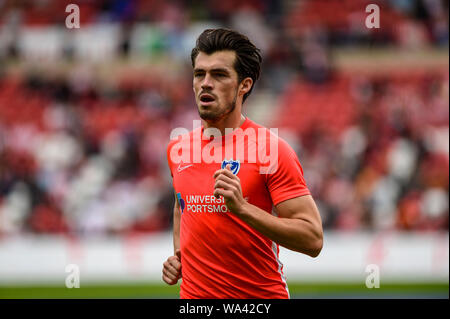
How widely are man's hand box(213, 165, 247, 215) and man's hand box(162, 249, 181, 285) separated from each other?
0.82 m

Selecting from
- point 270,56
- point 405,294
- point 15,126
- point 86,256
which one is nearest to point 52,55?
point 15,126

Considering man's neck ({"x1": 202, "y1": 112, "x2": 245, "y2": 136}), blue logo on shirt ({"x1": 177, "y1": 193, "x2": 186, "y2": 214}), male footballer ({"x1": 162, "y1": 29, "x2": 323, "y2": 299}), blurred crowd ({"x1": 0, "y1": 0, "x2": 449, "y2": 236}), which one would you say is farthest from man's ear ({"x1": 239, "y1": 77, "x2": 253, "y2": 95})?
blurred crowd ({"x1": 0, "y1": 0, "x2": 449, "y2": 236})

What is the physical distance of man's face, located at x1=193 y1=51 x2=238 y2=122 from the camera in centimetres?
435

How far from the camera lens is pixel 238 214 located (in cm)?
395

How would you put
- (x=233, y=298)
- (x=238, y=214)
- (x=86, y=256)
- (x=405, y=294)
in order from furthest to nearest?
1. (x=86, y=256)
2. (x=405, y=294)
3. (x=233, y=298)
4. (x=238, y=214)

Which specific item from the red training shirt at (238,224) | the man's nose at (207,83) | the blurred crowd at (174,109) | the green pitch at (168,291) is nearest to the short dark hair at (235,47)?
the man's nose at (207,83)

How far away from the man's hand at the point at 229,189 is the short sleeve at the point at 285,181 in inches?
12.6

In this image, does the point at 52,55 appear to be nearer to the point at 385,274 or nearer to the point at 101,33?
the point at 101,33

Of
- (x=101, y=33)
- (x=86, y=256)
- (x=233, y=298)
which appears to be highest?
(x=101, y=33)

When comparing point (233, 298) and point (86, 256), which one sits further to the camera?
point (86, 256)

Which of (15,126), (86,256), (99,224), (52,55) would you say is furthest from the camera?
(52,55)

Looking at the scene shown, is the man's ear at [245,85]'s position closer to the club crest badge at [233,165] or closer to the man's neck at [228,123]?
the man's neck at [228,123]

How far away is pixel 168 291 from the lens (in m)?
12.7

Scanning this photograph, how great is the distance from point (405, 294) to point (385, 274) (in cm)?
59
